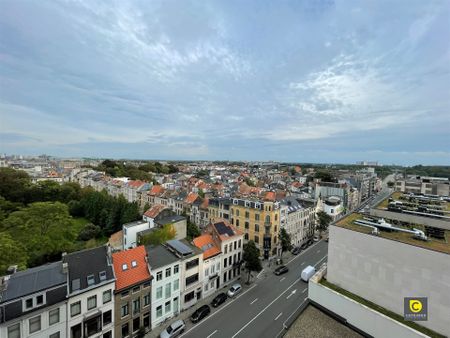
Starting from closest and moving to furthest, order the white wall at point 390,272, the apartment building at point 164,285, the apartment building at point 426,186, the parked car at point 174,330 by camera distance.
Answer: the white wall at point 390,272 < the parked car at point 174,330 < the apartment building at point 164,285 < the apartment building at point 426,186

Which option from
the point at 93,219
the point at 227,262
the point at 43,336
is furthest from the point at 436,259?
the point at 93,219

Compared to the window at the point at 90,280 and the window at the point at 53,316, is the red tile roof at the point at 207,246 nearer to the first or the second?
the window at the point at 90,280

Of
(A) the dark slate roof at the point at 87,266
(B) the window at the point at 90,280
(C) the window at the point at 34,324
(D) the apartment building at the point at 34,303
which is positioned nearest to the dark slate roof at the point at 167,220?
(A) the dark slate roof at the point at 87,266

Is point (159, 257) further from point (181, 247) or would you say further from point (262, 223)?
point (262, 223)

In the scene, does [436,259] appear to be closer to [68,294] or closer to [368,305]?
[368,305]

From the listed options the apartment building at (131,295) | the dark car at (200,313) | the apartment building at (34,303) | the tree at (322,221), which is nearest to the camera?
the apartment building at (34,303)

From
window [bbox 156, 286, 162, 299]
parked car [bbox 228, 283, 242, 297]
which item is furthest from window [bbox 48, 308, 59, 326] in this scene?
parked car [bbox 228, 283, 242, 297]
